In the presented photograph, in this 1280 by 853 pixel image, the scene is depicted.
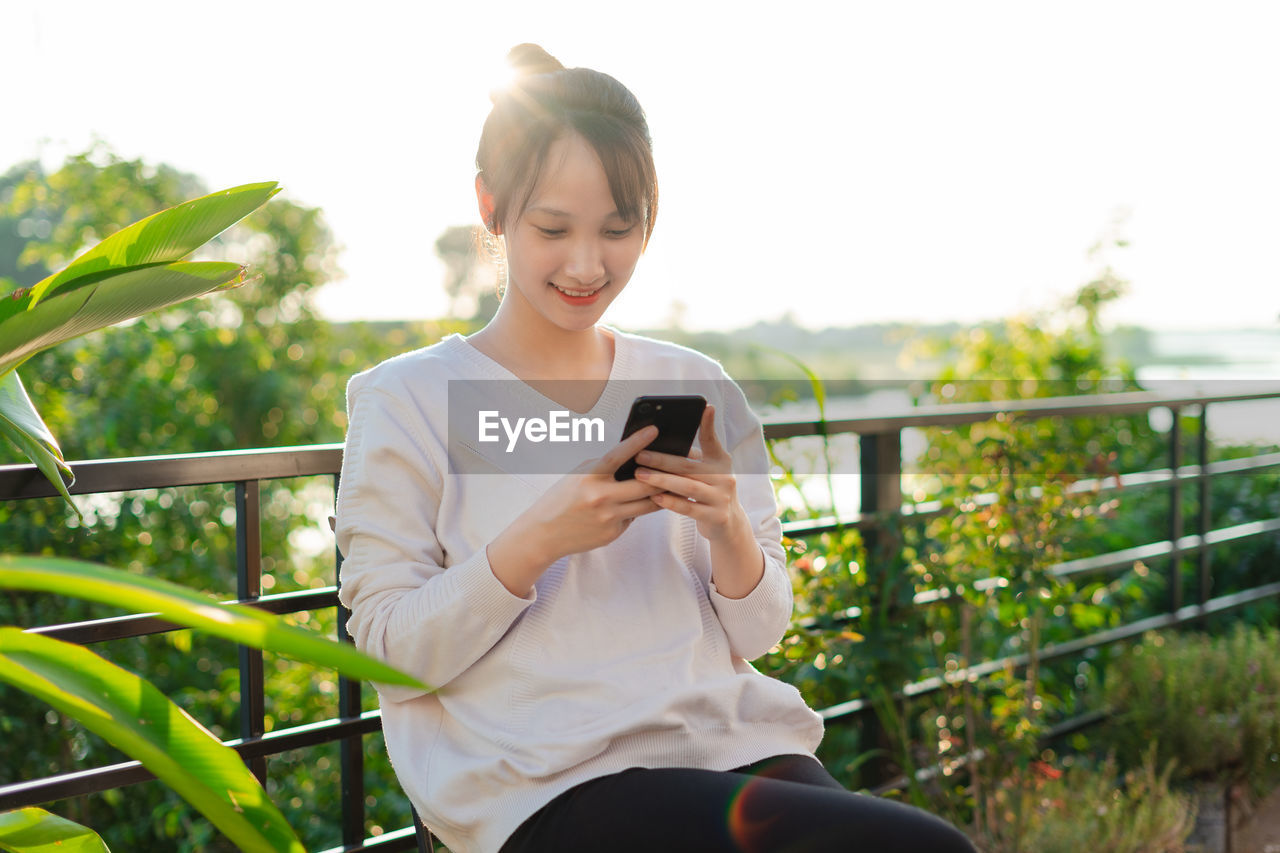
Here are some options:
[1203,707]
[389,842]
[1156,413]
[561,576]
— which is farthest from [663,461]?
[1156,413]

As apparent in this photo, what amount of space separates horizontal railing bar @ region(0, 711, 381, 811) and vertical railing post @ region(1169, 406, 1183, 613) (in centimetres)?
235

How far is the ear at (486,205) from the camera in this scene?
1.14m

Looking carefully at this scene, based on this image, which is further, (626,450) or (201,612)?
(626,450)

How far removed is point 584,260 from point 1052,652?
70.3 inches

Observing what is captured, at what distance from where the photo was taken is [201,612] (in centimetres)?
51

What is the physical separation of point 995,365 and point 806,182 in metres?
2.20

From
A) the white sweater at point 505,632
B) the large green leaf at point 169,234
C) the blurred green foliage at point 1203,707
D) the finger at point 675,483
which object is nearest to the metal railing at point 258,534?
the white sweater at point 505,632

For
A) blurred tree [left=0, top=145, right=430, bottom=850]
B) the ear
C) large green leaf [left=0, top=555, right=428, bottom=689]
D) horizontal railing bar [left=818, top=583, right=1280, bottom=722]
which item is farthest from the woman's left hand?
blurred tree [left=0, top=145, right=430, bottom=850]

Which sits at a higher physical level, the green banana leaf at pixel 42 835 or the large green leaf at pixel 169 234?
the large green leaf at pixel 169 234

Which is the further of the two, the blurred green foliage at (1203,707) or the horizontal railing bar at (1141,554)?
the horizontal railing bar at (1141,554)

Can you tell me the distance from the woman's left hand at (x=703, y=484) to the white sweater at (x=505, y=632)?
109 mm

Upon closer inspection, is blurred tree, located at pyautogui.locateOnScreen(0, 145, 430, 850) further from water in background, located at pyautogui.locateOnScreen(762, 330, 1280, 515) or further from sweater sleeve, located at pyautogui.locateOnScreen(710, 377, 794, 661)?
sweater sleeve, located at pyautogui.locateOnScreen(710, 377, 794, 661)

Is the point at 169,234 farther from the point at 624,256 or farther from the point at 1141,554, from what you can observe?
the point at 1141,554

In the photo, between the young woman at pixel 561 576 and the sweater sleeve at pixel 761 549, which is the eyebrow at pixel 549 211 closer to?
the young woman at pixel 561 576
